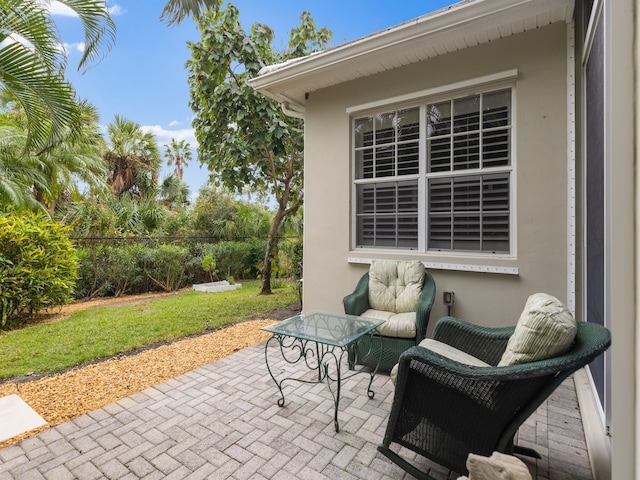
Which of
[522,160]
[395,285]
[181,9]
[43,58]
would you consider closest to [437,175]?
[522,160]

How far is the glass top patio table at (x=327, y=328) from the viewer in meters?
2.62

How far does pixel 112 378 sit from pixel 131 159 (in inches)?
562

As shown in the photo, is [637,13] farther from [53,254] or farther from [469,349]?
[53,254]

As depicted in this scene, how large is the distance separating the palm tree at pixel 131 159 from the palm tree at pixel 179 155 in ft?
16.9

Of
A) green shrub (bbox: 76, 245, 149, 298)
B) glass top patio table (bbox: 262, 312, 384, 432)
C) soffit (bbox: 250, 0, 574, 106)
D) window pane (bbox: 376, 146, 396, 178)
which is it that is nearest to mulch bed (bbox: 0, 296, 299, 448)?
glass top patio table (bbox: 262, 312, 384, 432)

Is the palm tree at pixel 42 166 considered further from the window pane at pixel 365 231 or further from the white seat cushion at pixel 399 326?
the white seat cushion at pixel 399 326

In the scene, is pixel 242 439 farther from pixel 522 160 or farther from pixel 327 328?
pixel 522 160

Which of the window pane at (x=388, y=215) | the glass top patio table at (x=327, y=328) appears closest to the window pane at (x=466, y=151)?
the window pane at (x=388, y=215)

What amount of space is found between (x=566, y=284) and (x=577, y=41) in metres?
2.42

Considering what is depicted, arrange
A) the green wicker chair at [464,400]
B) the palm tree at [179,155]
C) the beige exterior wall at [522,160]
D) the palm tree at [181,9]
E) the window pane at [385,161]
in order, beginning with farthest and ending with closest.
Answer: the palm tree at [179,155]
the palm tree at [181,9]
the window pane at [385,161]
the beige exterior wall at [522,160]
the green wicker chair at [464,400]

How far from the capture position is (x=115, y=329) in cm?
504

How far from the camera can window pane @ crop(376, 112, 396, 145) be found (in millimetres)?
4432

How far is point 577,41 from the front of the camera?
3.26 m

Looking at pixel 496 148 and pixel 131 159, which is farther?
pixel 131 159
